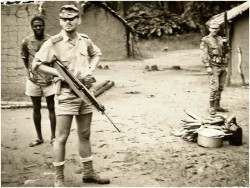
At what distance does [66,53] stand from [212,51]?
4.69m

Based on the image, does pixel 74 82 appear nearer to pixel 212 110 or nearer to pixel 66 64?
pixel 66 64

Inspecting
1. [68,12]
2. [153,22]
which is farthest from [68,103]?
[153,22]

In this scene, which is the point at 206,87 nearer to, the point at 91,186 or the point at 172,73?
the point at 172,73

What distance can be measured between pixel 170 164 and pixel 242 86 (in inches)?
286

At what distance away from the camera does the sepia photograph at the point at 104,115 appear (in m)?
4.27

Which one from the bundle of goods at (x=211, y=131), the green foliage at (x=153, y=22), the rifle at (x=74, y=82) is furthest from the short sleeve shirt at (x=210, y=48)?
the green foliage at (x=153, y=22)

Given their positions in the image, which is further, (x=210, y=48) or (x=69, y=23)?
(x=210, y=48)

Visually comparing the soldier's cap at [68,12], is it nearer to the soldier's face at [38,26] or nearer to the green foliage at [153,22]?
the soldier's face at [38,26]

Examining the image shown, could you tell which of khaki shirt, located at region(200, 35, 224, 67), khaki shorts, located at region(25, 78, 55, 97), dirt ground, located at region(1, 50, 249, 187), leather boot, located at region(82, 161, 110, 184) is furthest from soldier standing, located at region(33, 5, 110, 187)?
khaki shirt, located at region(200, 35, 224, 67)

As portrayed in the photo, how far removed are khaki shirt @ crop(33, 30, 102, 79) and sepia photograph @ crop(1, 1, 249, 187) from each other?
0.4 inches

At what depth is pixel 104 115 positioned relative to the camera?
8.17 meters

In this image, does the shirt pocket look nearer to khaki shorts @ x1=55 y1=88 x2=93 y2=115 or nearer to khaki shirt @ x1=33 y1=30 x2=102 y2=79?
khaki shirt @ x1=33 y1=30 x2=102 y2=79

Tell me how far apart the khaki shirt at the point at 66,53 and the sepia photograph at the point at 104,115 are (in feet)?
0.03

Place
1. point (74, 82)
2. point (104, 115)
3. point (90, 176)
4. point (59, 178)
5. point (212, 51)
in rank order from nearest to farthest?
point (74, 82)
point (59, 178)
point (90, 176)
point (104, 115)
point (212, 51)
